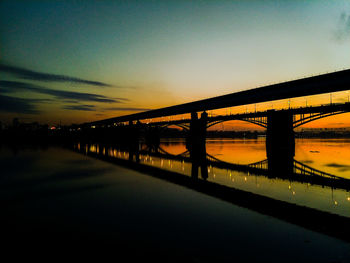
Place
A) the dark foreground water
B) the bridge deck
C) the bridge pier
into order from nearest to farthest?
the dark foreground water < the bridge deck < the bridge pier

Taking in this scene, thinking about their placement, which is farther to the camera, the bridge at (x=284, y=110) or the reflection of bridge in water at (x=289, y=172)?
the bridge at (x=284, y=110)

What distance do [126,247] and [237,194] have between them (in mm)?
8459

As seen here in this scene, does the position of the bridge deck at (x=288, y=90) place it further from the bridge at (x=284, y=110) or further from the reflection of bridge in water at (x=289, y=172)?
the reflection of bridge in water at (x=289, y=172)

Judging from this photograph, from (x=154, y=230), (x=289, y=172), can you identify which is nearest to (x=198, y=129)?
(x=289, y=172)

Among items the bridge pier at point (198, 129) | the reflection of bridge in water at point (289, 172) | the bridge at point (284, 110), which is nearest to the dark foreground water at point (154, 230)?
the reflection of bridge in water at point (289, 172)

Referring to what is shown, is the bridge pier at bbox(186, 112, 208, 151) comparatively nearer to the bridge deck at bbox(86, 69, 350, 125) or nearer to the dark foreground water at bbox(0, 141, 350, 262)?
the bridge deck at bbox(86, 69, 350, 125)

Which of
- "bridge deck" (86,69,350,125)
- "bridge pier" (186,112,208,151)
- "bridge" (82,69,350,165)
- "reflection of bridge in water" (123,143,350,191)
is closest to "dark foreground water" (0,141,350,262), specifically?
"reflection of bridge in water" (123,143,350,191)

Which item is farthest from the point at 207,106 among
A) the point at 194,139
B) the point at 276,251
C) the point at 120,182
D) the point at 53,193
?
the point at 276,251

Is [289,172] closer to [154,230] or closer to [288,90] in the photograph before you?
[154,230]

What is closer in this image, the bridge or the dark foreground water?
the dark foreground water

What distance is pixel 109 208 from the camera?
10.9 metres

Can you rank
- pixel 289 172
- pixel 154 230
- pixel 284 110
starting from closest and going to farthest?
pixel 154 230
pixel 289 172
pixel 284 110

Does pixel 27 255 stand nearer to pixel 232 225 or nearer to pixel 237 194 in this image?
pixel 232 225

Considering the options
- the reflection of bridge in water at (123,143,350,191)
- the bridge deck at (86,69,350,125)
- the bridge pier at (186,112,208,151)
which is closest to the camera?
the reflection of bridge in water at (123,143,350,191)
